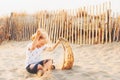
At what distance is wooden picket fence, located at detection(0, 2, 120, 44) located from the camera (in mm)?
12227

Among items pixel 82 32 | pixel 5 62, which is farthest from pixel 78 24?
pixel 5 62

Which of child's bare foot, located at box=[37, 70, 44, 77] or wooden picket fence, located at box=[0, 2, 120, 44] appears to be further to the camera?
wooden picket fence, located at box=[0, 2, 120, 44]

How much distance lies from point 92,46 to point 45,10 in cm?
430

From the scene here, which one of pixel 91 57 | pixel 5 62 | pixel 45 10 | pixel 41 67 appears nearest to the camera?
pixel 41 67

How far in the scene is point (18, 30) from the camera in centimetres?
1628

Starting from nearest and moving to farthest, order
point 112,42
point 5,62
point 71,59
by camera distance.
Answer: point 71,59
point 5,62
point 112,42

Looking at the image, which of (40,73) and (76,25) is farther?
(76,25)

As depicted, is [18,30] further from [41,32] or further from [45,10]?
[41,32]

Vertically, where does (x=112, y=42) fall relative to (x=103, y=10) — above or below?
below

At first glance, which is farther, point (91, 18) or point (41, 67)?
point (91, 18)

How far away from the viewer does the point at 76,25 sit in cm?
1348

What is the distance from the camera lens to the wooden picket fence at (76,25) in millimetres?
12227

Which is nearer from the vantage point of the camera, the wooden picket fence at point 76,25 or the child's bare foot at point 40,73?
the child's bare foot at point 40,73

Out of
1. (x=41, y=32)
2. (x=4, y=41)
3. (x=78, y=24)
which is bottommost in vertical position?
(x=4, y=41)
